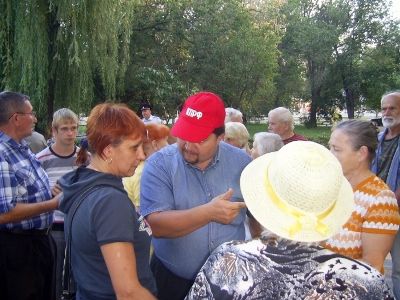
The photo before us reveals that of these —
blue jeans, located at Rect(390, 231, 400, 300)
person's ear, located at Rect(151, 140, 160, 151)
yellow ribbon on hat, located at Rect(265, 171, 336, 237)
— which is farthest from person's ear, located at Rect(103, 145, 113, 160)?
blue jeans, located at Rect(390, 231, 400, 300)

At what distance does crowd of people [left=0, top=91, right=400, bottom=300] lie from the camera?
4.59ft

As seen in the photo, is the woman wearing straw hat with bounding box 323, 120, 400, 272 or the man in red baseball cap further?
the man in red baseball cap

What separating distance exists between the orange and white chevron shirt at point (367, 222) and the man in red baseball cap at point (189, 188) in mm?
563

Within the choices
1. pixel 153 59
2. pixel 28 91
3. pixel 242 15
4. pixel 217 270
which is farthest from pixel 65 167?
pixel 242 15

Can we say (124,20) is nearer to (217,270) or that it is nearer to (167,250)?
(167,250)

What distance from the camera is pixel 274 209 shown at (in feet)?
4.79

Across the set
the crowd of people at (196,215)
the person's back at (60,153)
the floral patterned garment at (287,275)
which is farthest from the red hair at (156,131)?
the floral patterned garment at (287,275)

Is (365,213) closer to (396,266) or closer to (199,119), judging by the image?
(199,119)

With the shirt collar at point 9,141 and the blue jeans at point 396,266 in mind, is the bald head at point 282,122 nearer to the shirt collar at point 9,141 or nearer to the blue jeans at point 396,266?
the blue jeans at point 396,266

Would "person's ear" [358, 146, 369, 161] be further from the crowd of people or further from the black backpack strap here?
the black backpack strap

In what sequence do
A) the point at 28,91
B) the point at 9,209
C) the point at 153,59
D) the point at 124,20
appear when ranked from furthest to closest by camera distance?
the point at 153,59 → the point at 124,20 → the point at 28,91 → the point at 9,209

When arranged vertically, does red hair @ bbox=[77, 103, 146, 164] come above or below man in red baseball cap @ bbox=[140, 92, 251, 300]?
above

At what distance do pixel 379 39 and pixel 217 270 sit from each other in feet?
120

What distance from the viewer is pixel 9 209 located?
2688 mm
